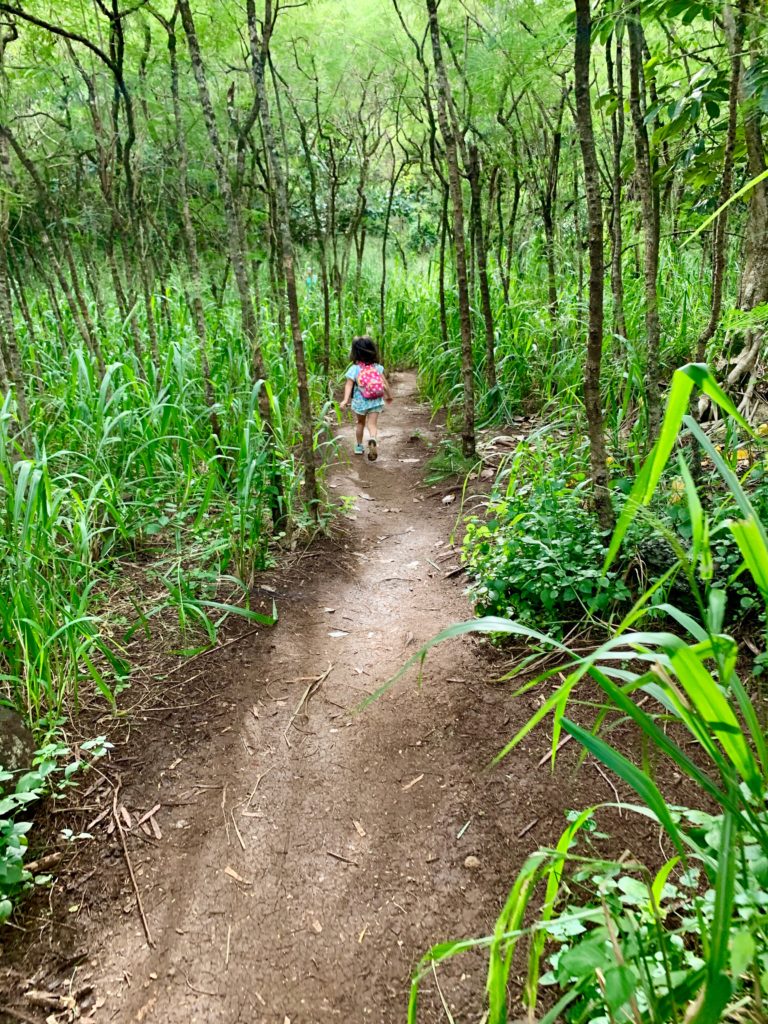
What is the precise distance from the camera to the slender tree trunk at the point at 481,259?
4609 mm

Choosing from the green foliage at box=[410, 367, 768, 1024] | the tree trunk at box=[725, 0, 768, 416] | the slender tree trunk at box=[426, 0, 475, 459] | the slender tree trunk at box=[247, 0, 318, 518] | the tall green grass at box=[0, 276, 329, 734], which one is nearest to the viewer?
the green foliage at box=[410, 367, 768, 1024]

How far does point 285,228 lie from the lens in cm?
305

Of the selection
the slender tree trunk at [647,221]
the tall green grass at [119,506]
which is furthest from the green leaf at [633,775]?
the slender tree trunk at [647,221]

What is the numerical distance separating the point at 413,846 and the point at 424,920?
0.72ft

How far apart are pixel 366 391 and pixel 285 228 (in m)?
2.23

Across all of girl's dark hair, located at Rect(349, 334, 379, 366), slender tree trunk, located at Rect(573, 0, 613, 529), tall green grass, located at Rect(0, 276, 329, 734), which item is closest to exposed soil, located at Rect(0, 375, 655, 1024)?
tall green grass, located at Rect(0, 276, 329, 734)

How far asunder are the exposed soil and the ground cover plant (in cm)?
20

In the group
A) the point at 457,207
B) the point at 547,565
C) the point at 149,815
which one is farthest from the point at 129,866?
the point at 457,207

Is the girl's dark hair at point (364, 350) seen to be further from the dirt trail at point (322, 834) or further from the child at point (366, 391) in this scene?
the dirt trail at point (322, 834)

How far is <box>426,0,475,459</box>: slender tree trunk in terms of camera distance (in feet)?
11.6

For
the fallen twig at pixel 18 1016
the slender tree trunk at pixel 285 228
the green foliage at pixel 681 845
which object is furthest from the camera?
the slender tree trunk at pixel 285 228

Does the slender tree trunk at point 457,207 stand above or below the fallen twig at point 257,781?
above

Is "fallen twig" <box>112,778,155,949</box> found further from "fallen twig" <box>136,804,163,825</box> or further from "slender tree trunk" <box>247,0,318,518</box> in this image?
"slender tree trunk" <box>247,0,318,518</box>

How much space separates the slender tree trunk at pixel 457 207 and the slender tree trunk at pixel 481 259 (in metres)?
0.42
